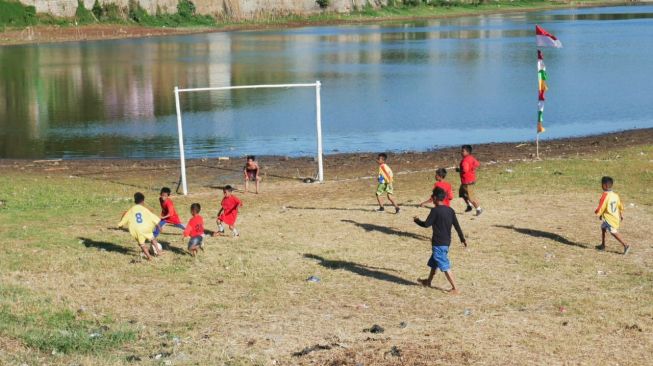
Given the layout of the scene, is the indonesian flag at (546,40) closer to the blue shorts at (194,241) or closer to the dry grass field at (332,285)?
the dry grass field at (332,285)

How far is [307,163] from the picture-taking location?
32188mm

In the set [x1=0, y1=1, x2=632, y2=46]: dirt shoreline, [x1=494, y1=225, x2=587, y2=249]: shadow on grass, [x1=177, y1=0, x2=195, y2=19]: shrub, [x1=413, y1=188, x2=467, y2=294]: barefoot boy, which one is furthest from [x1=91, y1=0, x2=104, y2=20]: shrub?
[x1=413, y1=188, x2=467, y2=294]: barefoot boy

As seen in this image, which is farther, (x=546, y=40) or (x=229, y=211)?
(x=546, y=40)

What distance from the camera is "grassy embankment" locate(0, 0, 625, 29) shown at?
10069cm

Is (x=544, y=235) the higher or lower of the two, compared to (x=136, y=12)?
lower

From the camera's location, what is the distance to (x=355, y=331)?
1286 centimetres

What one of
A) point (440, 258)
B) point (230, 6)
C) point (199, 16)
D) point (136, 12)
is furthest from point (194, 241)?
point (230, 6)

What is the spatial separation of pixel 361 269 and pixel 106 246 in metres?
5.23

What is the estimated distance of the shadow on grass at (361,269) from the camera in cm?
1557

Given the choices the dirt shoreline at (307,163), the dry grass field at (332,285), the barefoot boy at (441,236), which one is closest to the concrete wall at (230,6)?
the dirt shoreline at (307,163)

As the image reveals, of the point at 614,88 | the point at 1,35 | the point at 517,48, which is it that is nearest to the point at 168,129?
the point at 614,88

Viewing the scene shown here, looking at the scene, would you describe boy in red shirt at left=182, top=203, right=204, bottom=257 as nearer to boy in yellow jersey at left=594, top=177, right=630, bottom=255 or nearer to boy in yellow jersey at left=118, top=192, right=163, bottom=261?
boy in yellow jersey at left=118, top=192, right=163, bottom=261

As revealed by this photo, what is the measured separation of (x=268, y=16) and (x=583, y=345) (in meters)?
118

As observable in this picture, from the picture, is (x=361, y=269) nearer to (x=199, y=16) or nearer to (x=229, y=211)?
(x=229, y=211)
